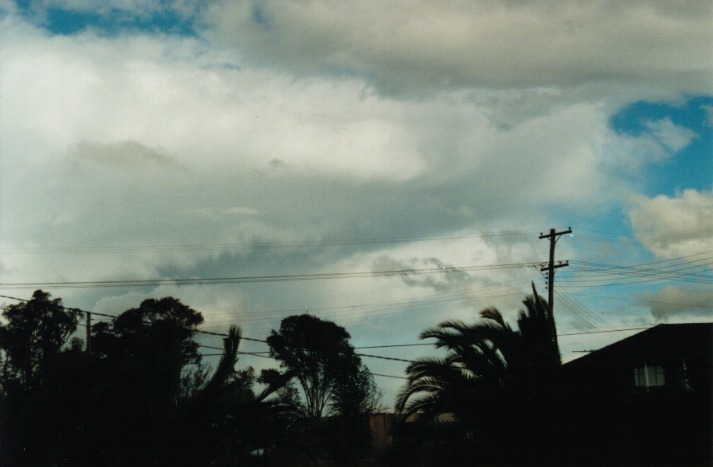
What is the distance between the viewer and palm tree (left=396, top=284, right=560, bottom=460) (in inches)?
695

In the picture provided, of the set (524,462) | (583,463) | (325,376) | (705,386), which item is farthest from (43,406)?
(325,376)

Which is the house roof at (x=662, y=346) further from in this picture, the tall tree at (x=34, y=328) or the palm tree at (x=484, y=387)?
the tall tree at (x=34, y=328)

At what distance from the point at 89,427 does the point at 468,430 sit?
8858 millimetres

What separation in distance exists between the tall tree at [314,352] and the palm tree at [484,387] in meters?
22.7

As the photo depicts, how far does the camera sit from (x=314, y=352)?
49.3m

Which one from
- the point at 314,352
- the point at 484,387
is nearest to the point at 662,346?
the point at 484,387

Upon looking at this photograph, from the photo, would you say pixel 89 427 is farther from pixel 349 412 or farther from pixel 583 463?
pixel 349 412

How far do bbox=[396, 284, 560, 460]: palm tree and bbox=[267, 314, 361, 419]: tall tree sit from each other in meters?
22.7

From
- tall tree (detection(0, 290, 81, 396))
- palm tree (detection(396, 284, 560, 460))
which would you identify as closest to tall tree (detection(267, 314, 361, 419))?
tall tree (detection(0, 290, 81, 396))

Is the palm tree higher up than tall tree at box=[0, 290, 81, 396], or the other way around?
tall tree at box=[0, 290, 81, 396]

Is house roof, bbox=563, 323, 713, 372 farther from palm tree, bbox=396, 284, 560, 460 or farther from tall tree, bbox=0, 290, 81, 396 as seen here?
tall tree, bbox=0, 290, 81, 396

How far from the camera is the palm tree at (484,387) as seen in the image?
1764 cm

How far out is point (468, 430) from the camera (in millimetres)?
17844

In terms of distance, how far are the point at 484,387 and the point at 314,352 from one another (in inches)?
1278
